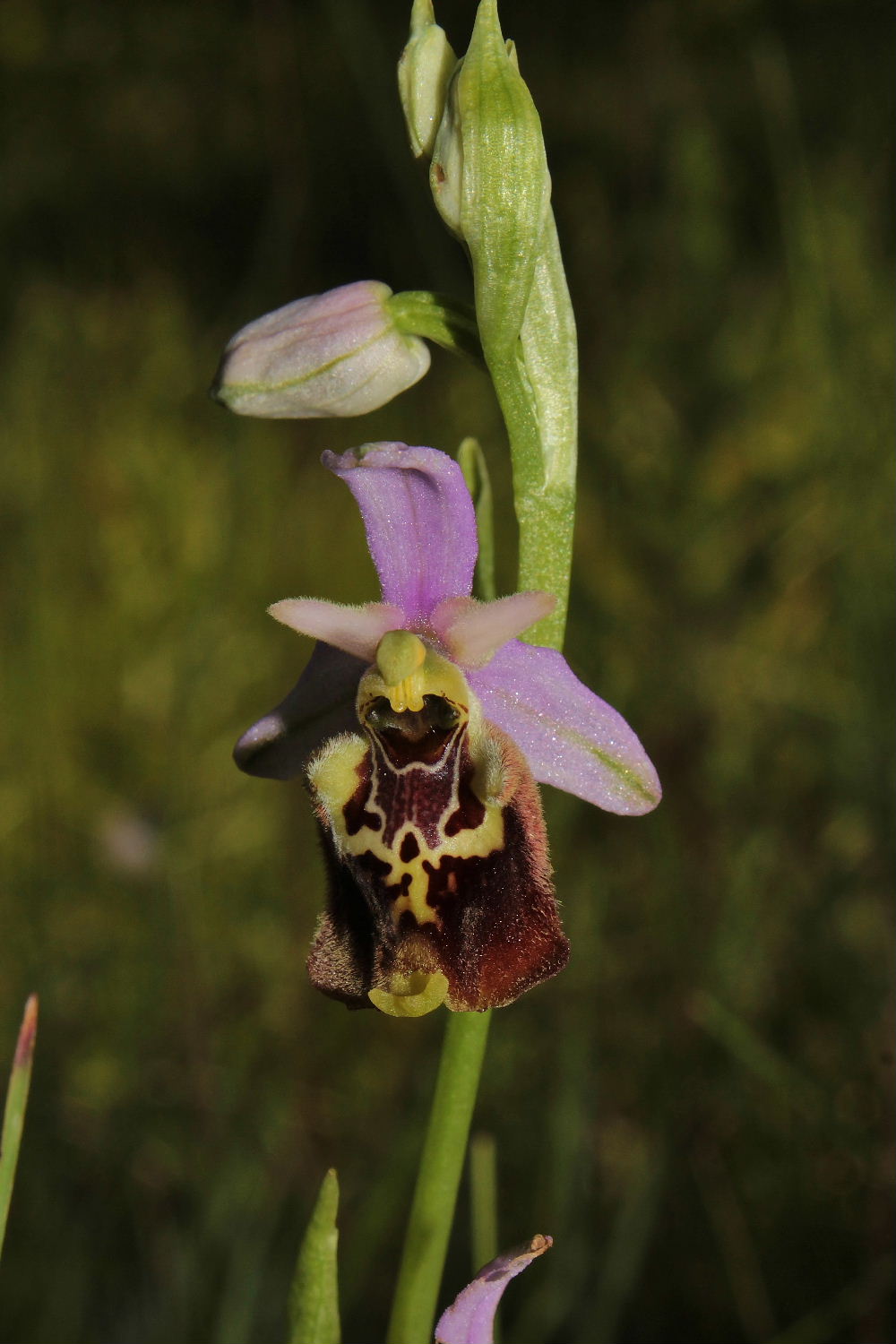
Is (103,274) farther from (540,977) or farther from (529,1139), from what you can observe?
(540,977)

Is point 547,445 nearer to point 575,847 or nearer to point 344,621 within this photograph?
point 344,621

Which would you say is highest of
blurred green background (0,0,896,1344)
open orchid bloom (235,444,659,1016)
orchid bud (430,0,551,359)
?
orchid bud (430,0,551,359)

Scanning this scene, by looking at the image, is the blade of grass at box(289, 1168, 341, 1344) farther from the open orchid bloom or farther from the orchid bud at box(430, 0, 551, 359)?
the orchid bud at box(430, 0, 551, 359)

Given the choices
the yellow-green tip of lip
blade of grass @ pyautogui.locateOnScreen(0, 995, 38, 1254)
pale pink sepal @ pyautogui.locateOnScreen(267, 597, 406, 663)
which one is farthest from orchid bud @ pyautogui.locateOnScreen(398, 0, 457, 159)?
blade of grass @ pyautogui.locateOnScreen(0, 995, 38, 1254)

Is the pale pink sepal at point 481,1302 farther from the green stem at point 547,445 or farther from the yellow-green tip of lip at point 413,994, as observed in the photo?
the green stem at point 547,445

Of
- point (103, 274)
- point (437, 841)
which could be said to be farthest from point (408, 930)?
point (103, 274)

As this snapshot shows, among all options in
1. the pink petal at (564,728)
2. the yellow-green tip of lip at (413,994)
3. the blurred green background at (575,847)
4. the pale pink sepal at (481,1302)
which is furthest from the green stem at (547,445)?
the blurred green background at (575,847)
